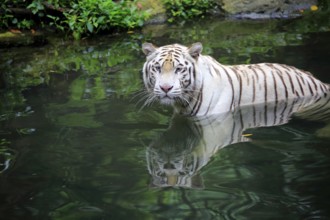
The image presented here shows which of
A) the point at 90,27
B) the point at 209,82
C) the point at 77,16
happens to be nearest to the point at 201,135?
the point at 209,82

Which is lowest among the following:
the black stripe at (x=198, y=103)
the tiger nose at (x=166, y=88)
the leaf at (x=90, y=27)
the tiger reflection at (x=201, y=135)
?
the leaf at (x=90, y=27)

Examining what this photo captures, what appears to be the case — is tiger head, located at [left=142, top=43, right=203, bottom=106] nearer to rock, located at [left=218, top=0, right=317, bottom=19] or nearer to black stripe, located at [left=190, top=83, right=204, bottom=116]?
black stripe, located at [left=190, top=83, right=204, bottom=116]

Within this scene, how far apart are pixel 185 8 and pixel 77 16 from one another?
2356 millimetres

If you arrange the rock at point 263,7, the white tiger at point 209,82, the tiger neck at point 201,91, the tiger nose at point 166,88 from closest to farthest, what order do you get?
the tiger nose at point 166,88
the white tiger at point 209,82
the tiger neck at point 201,91
the rock at point 263,7

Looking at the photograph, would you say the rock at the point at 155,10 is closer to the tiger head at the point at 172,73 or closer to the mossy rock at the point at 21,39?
the mossy rock at the point at 21,39

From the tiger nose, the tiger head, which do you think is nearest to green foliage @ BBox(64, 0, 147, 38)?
the tiger head

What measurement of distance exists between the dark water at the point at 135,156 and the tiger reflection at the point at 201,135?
0.01 m

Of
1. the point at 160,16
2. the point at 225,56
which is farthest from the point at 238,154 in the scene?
the point at 160,16

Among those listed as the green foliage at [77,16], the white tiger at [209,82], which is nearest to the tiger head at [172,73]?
the white tiger at [209,82]

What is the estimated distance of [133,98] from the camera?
6.04m

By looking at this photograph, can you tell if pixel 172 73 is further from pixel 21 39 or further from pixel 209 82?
pixel 21 39

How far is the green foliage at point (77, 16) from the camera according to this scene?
9.62m

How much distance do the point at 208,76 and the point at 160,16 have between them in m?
5.94

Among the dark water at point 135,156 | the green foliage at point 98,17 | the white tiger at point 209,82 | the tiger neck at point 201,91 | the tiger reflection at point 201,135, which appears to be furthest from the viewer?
the green foliage at point 98,17
